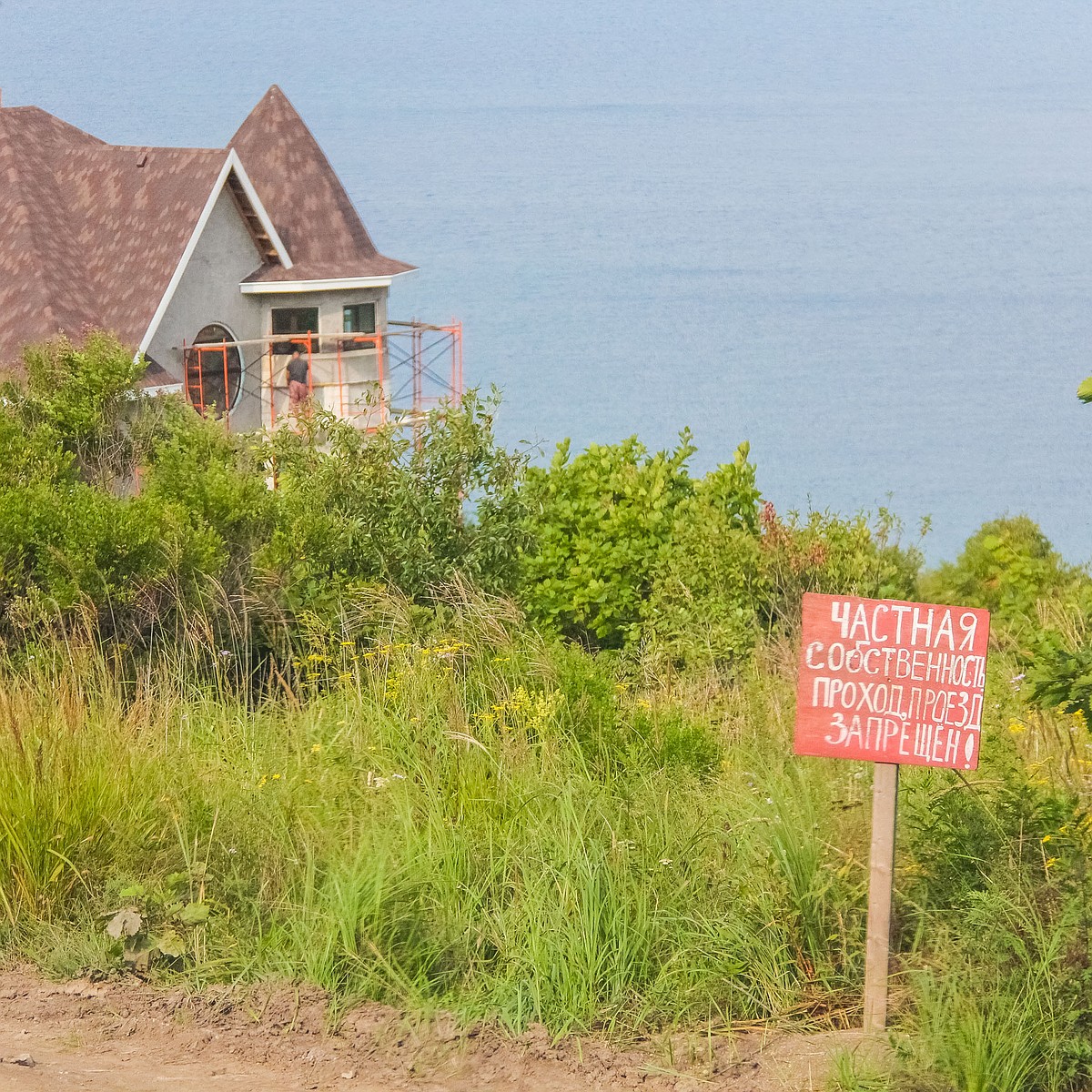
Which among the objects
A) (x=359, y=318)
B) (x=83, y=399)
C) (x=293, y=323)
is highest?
(x=359, y=318)

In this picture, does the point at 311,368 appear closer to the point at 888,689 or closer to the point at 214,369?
the point at 214,369

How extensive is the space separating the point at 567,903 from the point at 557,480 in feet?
36.7

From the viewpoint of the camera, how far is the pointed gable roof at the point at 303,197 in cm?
3350

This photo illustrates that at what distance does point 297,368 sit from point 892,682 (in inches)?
996

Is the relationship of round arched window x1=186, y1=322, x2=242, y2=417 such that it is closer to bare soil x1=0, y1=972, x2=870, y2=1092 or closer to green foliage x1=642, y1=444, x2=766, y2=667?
green foliage x1=642, y1=444, x2=766, y2=667

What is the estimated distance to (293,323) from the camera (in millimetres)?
32500

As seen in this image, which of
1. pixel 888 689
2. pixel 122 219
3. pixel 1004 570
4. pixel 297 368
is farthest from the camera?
pixel 122 219

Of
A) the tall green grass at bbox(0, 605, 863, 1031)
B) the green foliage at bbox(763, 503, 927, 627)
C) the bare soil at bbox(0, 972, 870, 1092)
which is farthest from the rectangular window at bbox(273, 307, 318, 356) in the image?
the bare soil at bbox(0, 972, 870, 1092)

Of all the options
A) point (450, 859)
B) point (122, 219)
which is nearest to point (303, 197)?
point (122, 219)

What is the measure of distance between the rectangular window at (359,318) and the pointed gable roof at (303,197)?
31.2 inches

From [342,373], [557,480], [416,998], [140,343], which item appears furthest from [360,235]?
[416,998]

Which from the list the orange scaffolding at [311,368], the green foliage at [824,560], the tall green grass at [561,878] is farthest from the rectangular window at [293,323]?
the tall green grass at [561,878]

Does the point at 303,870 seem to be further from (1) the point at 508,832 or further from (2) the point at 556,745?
(2) the point at 556,745

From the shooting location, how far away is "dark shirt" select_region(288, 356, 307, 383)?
1164 inches
